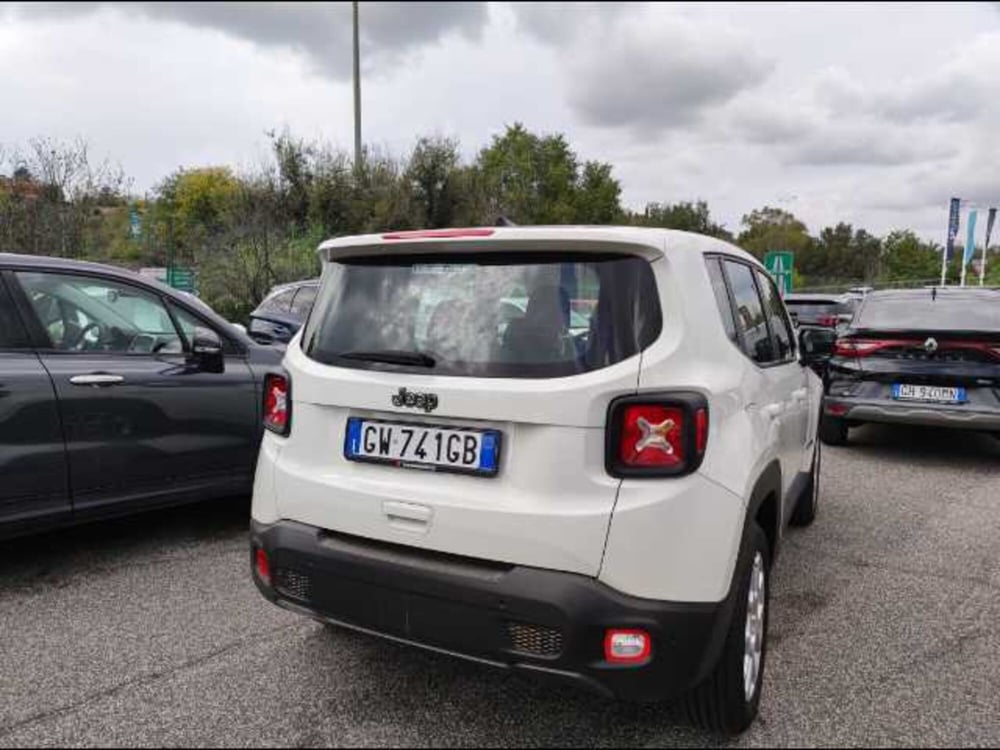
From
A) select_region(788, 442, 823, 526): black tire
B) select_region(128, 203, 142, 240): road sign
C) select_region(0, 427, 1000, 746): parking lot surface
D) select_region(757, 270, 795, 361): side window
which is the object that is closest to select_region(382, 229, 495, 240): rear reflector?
select_region(0, 427, 1000, 746): parking lot surface

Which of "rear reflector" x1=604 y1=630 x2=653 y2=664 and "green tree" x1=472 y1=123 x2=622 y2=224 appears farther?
"green tree" x1=472 y1=123 x2=622 y2=224

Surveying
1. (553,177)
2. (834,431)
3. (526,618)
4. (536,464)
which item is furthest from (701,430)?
(553,177)

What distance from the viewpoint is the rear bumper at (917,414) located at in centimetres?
648

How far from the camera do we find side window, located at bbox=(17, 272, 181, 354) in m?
4.05

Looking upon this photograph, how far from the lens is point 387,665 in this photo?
3113 millimetres

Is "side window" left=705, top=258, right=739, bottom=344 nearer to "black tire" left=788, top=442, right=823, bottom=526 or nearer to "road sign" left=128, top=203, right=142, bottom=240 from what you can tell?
"black tire" left=788, top=442, right=823, bottom=526

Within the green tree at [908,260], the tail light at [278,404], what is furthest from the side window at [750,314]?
the green tree at [908,260]

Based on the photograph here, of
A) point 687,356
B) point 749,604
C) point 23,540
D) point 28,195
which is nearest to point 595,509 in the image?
point 687,356

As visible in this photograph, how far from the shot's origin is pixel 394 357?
2662mm

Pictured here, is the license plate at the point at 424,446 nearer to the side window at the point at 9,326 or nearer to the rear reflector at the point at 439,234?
the rear reflector at the point at 439,234

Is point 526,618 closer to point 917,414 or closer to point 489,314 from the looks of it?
point 489,314

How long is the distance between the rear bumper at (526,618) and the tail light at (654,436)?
35 centimetres

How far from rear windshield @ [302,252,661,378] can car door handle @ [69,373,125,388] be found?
172 cm

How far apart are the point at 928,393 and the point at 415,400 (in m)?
5.68
